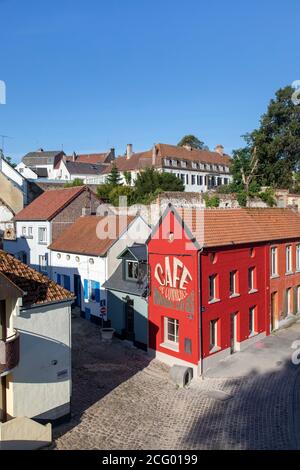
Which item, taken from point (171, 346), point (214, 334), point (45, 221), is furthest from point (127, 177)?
point (214, 334)

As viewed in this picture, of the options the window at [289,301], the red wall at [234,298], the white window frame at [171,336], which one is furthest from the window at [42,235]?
the window at [289,301]

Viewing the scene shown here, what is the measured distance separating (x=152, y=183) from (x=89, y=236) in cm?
1793

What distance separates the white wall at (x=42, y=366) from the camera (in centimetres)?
1377

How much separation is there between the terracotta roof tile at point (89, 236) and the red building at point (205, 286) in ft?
18.5

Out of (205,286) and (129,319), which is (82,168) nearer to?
(129,319)

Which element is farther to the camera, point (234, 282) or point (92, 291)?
point (92, 291)

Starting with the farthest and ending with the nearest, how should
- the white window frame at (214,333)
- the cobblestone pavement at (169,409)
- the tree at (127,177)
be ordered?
the tree at (127,177), the white window frame at (214,333), the cobblestone pavement at (169,409)

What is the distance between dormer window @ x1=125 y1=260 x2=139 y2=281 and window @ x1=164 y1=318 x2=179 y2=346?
3.52 m

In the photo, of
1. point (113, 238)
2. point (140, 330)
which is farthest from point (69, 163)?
point (140, 330)

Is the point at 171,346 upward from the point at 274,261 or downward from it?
downward

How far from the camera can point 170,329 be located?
22016mm

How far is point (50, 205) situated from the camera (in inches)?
1393

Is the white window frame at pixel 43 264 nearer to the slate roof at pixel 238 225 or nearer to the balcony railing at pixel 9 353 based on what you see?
the slate roof at pixel 238 225
